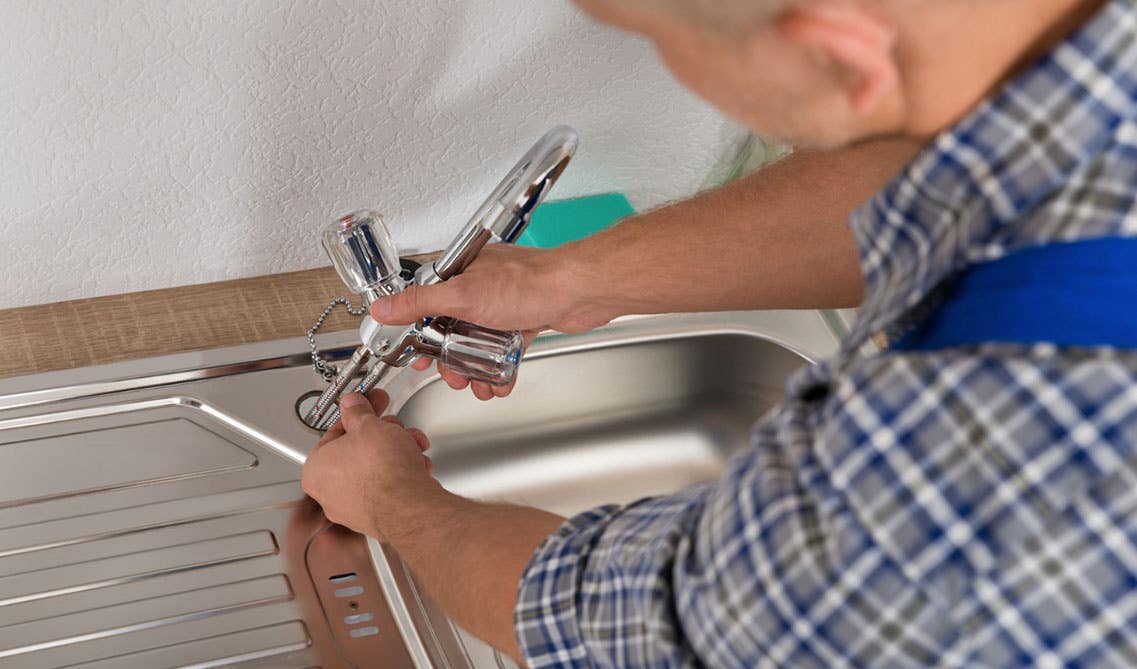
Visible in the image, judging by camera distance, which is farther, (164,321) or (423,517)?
(164,321)

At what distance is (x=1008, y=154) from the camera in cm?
45

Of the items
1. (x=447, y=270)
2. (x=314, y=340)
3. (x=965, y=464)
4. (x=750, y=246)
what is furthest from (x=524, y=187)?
(x=965, y=464)

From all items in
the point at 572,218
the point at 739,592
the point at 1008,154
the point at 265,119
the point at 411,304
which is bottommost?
the point at 739,592

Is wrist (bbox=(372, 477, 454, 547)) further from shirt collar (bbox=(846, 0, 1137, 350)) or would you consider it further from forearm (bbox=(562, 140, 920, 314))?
shirt collar (bbox=(846, 0, 1137, 350))

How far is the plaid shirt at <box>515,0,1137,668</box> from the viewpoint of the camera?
0.43 metres

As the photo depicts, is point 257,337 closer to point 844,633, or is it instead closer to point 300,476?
point 300,476

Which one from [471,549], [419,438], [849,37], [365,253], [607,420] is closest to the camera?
[849,37]

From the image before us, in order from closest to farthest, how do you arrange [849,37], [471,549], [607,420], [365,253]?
[849,37] → [471,549] → [365,253] → [607,420]

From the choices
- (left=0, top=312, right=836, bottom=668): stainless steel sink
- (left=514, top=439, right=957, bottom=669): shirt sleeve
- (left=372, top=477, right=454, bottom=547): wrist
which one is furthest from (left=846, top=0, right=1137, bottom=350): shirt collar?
(left=0, top=312, right=836, bottom=668): stainless steel sink

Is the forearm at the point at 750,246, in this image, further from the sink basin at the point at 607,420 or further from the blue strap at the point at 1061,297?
the blue strap at the point at 1061,297

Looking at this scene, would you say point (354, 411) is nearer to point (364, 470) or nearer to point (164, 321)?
point (364, 470)

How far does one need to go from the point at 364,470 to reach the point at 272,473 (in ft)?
0.45

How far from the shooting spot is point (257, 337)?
3.52 feet

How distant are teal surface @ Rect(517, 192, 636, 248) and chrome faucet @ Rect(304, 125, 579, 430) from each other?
25 centimetres
